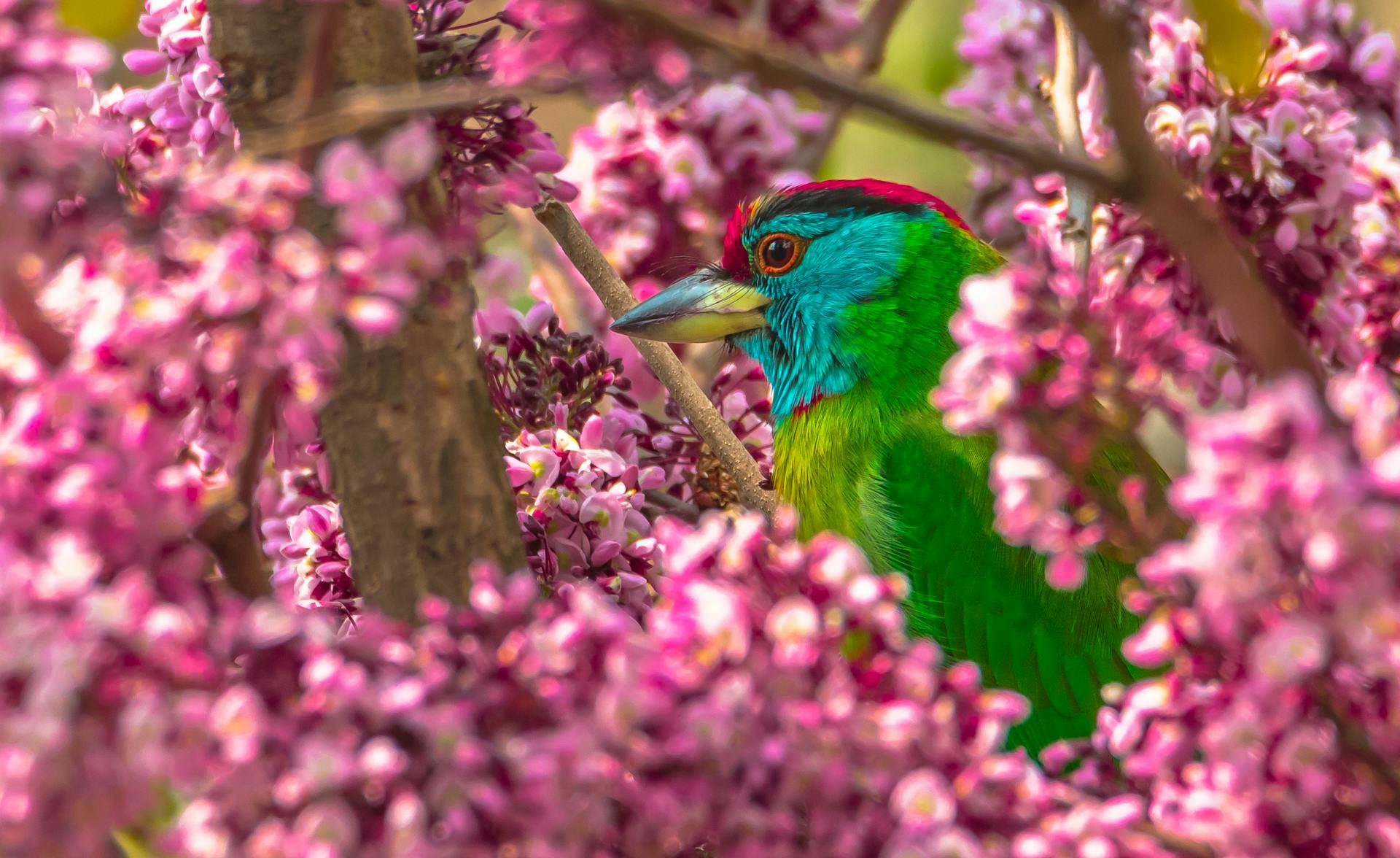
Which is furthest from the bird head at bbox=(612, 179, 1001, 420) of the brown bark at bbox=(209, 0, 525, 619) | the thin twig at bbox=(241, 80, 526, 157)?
the thin twig at bbox=(241, 80, 526, 157)

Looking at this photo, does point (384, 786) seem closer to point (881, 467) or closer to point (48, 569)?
point (48, 569)

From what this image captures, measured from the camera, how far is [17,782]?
858 millimetres

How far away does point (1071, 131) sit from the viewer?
87.7 inches

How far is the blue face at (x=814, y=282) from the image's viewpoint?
2.56 metres

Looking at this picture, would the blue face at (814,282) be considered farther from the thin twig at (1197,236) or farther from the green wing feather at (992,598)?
the thin twig at (1197,236)

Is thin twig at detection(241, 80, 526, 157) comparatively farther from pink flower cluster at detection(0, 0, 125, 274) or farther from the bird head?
the bird head

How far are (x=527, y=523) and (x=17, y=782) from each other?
851 mm

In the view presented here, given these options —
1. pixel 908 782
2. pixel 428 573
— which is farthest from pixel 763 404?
pixel 908 782

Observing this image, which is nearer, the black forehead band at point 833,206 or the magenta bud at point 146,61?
the magenta bud at point 146,61

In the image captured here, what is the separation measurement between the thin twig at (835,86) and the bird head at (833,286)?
1.56 meters

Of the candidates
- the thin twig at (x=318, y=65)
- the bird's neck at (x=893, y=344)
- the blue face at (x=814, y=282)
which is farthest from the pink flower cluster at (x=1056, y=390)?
the blue face at (x=814, y=282)

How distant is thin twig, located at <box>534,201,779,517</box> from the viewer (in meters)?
2.07

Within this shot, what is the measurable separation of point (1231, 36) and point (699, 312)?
1.23m

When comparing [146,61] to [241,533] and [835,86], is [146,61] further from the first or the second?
[835,86]
